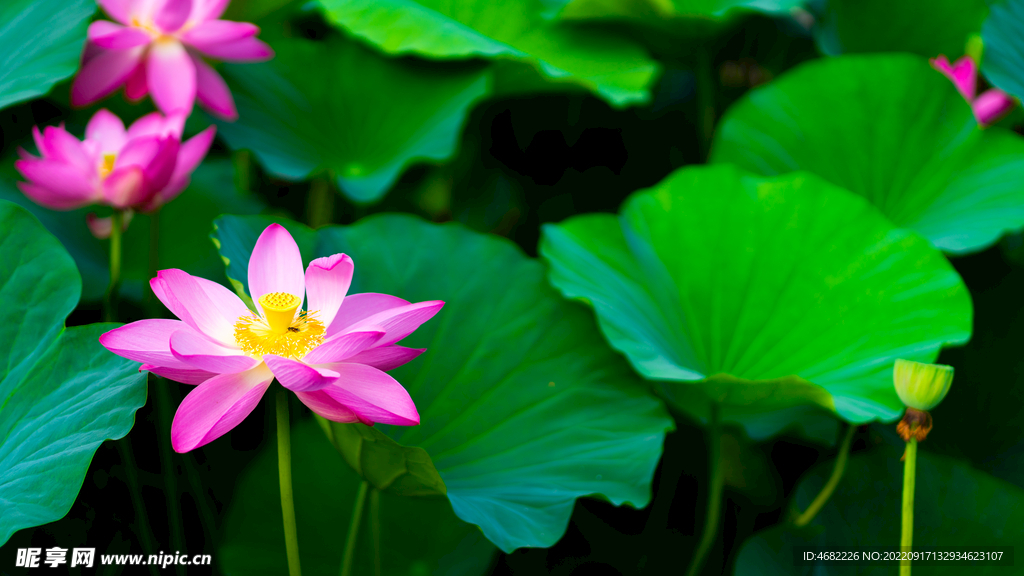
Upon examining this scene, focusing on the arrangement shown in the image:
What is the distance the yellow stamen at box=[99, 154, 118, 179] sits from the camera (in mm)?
799

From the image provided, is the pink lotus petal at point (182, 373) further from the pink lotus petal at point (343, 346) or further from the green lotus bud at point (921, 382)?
the green lotus bud at point (921, 382)

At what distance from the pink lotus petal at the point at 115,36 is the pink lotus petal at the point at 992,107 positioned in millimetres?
1216

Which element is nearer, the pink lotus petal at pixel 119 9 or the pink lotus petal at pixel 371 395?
the pink lotus petal at pixel 371 395

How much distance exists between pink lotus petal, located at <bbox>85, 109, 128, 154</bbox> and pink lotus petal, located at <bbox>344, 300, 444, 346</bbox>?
0.52 m

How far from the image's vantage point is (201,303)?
0.54 meters

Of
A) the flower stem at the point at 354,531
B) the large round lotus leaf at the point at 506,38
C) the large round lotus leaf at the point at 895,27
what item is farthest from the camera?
the large round lotus leaf at the point at 895,27

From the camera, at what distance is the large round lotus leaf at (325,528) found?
874 mm

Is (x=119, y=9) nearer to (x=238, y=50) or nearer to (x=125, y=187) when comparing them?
(x=238, y=50)

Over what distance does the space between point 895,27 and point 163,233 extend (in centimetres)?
135

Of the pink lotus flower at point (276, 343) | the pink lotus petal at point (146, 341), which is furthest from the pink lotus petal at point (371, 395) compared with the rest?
the pink lotus petal at point (146, 341)

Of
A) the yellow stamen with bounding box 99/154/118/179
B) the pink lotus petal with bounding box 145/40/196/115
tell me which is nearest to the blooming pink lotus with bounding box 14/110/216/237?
the yellow stamen with bounding box 99/154/118/179

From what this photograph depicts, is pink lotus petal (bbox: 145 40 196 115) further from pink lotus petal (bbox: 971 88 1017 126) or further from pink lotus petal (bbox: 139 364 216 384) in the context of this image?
pink lotus petal (bbox: 971 88 1017 126)

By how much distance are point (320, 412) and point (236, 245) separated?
293 millimetres

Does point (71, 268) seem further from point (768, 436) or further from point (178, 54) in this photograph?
point (768, 436)
